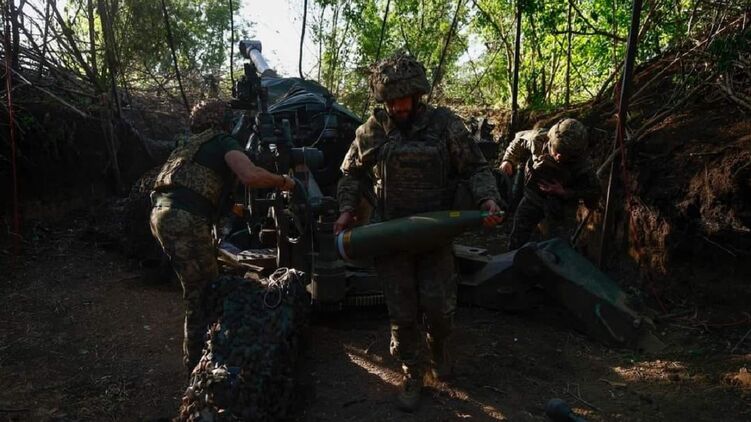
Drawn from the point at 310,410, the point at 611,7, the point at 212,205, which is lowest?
the point at 310,410

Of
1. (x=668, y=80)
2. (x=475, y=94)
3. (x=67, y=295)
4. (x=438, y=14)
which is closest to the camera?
(x=67, y=295)

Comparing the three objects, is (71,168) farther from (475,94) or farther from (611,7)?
(475,94)

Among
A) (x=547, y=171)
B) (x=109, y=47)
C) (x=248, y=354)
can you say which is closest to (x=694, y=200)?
(x=547, y=171)

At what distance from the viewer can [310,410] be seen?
3385mm

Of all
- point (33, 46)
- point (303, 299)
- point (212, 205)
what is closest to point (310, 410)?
point (303, 299)

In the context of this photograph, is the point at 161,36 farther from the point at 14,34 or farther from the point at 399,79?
the point at 399,79

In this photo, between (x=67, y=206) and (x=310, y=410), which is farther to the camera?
(x=67, y=206)

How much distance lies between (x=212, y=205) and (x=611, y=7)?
6572mm

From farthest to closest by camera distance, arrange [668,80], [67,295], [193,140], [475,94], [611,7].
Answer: [475,94]
[611,7]
[668,80]
[67,295]
[193,140]

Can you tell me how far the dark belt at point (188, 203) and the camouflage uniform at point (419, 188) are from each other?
0.88 m

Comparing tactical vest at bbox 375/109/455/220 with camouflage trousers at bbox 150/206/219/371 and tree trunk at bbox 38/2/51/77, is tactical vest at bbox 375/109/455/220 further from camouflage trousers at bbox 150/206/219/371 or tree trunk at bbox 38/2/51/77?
tree trunk at bbox 38/2/51/77

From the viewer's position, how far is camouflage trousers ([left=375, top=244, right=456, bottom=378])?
340 cm

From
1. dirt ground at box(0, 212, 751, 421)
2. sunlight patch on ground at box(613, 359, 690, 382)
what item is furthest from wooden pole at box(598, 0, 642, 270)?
sunlight patch on ground at box(613, 359, 690, 382)

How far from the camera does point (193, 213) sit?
144 inches
